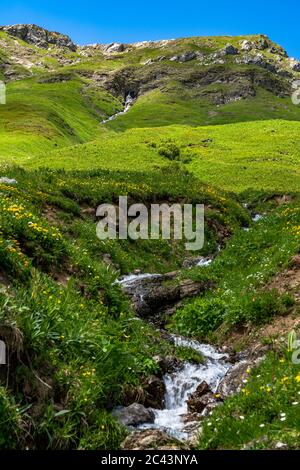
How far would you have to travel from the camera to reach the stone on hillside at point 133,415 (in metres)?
9.98

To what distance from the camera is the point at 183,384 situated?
12523mm

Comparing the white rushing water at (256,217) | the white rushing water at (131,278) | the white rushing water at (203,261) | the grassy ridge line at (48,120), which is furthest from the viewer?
the grassy ridge line at (48,120)

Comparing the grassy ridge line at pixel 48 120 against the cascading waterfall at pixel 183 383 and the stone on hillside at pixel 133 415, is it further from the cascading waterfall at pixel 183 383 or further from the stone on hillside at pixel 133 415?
the stone on hillside at pixel 133 415

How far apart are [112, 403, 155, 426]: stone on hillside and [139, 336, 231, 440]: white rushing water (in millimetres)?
128

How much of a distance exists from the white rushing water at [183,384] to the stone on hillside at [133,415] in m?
0.13

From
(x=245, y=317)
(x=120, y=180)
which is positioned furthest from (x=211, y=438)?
(x=120, y=180)

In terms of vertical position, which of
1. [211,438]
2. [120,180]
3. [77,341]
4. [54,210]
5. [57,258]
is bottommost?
[211,438]

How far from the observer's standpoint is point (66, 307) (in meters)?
11.8

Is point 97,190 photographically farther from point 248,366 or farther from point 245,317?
point 248,366

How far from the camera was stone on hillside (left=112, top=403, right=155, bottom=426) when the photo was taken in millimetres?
9977

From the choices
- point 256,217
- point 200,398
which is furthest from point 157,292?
point 256,217

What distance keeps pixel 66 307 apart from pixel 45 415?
137 inches

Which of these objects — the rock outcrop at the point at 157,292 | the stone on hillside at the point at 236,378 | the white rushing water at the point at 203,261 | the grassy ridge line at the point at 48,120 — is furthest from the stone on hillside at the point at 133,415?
the grassy ridge line at the point at 48,120

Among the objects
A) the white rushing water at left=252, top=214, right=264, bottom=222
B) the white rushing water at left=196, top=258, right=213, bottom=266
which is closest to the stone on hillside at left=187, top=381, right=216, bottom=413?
the white rushing water at left=196, top=258, right=213, bottom=266
